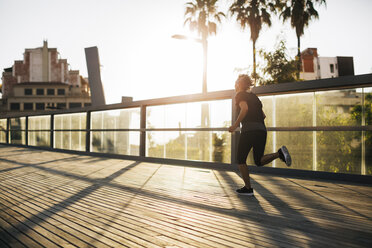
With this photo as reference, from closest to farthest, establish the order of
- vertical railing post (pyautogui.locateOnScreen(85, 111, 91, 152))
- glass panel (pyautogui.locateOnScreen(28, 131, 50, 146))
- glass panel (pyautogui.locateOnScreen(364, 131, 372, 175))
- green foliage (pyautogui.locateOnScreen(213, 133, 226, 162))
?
glass panel (pyautogui.locateOnScreen(364, 131, 372, 175)), green foliage (pyautogui.locateOnScreen(213, 133, 226, 162)), vertical railing post (pyautogui.locateOnScreen(85, 111, 91, 152)), glass panel (pyautogui.locateOnScreen(28, 131, 50, 146))

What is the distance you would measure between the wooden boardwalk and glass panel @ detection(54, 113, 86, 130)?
9.32 meters

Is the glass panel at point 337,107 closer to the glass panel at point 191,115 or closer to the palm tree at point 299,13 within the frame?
the glass panel at point 191,115

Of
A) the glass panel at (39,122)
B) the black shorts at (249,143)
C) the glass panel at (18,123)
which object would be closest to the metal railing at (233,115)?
the black shorts at (249,143)

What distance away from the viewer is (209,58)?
23266 mm

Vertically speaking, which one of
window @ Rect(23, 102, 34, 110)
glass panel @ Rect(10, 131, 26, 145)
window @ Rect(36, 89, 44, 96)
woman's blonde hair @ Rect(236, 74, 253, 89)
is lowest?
glass panel @ Rect(10, 131, 26, 145)

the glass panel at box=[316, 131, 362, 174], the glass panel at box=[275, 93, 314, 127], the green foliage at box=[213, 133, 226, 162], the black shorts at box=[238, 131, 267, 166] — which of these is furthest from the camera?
the green foliage at box=[213, 133, 226, 162]

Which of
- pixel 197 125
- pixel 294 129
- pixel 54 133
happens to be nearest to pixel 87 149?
pixel 54 133

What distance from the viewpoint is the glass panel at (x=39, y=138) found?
1863 cm

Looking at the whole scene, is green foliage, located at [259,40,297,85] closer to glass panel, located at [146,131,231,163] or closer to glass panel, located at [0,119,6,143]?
glass panel, located at [146,131,231,163]

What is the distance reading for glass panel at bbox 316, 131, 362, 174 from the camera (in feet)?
21.3

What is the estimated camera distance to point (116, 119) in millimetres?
12961

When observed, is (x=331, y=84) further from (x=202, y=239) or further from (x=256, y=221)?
(x=202, y=239)

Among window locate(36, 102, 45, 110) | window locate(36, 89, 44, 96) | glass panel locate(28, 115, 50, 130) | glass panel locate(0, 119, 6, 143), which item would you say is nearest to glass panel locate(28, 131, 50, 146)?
glass panel locate(28, 115, 50, 130)

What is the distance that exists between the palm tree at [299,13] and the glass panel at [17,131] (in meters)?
21.3
